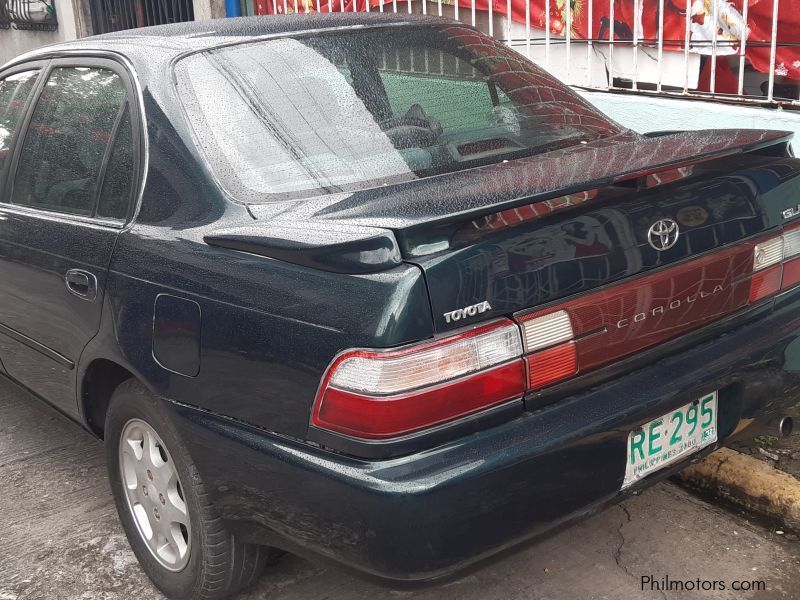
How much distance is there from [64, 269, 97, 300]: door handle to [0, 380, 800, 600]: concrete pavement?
914 millimetres

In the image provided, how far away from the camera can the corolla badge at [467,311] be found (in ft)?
6.68

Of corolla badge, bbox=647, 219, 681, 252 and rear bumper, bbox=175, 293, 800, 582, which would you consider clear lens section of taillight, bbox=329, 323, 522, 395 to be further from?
corolla badge, bbox=647, 219, 681, 252

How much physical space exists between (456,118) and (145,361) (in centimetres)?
122

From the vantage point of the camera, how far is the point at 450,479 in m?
2.02

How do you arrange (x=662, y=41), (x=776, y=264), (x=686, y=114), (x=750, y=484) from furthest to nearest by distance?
(x=662, y=41), (x=686, y=114), (x=750, y=484), (x=776, y=264)

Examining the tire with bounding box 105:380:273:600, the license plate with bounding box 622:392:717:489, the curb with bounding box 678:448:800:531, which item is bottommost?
the curb with bounding box 678:448:800:531

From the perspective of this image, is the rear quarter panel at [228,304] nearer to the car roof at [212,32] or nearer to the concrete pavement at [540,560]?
the car roof at [212,32]

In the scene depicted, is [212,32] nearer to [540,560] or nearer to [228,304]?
[228,304]

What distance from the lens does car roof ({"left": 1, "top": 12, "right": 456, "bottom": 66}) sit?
2.92 metres

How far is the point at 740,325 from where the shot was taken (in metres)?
2.61

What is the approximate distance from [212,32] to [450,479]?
1.76 m

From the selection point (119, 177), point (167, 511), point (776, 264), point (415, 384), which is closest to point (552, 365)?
point (415, 384)

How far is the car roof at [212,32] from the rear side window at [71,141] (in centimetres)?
11
